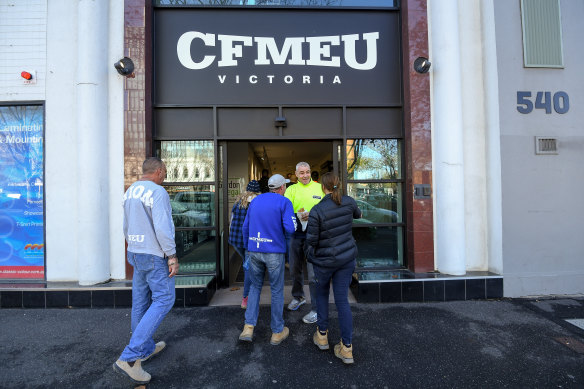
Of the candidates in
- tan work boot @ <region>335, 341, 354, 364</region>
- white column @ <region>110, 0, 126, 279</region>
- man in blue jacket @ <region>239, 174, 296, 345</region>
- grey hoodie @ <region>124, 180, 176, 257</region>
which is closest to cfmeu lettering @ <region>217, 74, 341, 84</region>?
white column @ <region>110, 0, 126, 279</region>

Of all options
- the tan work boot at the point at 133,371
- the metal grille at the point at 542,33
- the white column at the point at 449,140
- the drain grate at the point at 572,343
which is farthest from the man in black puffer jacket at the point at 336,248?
the metal grille at the point at 542,33

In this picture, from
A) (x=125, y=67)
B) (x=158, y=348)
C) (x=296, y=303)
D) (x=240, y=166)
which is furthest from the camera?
(x=240, y=166)

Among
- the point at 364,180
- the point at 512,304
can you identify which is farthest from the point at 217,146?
the point at 512,304

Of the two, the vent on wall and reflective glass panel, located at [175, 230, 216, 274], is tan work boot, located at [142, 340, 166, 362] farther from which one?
the vent on wall

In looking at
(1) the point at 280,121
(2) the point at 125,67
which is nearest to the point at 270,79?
(1) the point at 280,121

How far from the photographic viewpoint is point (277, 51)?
194 inches

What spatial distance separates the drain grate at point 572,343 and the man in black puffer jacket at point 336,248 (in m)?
2.49

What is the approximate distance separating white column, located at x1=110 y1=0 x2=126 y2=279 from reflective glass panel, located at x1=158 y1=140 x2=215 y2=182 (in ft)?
2.22

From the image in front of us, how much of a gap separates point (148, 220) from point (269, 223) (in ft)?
3.87

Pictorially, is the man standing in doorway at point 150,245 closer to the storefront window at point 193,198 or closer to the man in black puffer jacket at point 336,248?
the man in black puffer jacket at point 336,248

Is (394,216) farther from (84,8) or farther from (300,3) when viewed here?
(84,8)

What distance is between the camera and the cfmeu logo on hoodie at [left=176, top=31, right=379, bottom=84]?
16.0ft

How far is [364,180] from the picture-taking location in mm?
5047

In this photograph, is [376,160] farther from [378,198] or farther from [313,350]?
[313,350]
